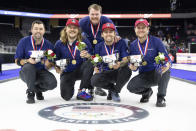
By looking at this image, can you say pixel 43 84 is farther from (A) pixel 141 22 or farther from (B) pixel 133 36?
(B) pixel 133 36

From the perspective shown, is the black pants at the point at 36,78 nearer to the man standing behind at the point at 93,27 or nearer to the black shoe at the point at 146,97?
the man standing behind at the point at 93,27

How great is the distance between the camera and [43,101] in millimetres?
3305

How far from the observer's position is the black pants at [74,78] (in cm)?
338

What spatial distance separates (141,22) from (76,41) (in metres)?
0.95

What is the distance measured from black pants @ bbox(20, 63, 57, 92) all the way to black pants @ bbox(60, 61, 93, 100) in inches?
5.5

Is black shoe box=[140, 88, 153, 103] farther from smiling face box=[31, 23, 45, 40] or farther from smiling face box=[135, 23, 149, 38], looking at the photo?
smiling face box=[31, 23, 45, 40]

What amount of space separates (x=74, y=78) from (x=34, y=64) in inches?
23.4

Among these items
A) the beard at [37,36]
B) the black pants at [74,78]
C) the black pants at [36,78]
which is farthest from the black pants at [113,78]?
the beard at [37,36]

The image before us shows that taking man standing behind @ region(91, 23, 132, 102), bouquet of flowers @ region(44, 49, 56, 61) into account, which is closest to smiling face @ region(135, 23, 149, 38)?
man standing behind @ region(91, 23, 132, 102)

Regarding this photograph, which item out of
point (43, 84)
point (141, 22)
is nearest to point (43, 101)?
point (43, 84)

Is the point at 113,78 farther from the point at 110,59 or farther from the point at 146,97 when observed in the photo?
the point at 146,97

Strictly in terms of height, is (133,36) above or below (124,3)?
below

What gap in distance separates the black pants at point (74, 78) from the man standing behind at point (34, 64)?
16 cm

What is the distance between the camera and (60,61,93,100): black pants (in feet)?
11.1
